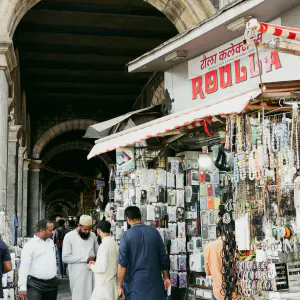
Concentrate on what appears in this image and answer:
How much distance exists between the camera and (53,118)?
58.5 ft

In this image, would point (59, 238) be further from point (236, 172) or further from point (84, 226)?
point (236, 172)

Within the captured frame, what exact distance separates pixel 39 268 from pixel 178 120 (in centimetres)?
205

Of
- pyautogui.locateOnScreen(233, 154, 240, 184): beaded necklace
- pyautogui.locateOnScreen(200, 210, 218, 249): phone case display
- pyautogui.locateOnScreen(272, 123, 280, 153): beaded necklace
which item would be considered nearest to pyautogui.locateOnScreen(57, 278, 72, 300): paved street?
pyautogui.locateOnScreen(200, 210, 218, 249): phone case display

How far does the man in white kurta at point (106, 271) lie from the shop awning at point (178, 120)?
3.51 ft

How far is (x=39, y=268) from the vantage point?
547cm

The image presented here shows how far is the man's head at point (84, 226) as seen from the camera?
6.50 m

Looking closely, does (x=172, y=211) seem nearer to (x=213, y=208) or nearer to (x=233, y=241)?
(x=213, y=208)

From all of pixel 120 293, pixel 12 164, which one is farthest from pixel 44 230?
pixel 12 164

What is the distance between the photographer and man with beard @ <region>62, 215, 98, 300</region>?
6.42 m

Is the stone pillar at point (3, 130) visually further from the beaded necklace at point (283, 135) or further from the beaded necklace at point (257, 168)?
the beaded necklace at point (283, 135)

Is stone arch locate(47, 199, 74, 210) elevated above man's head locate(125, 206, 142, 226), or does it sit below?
above

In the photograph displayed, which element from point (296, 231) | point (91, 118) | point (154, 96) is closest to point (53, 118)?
point (91, 118)

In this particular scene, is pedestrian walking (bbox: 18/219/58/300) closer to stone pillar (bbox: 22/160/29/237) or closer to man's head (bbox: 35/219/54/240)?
man's head (bbox: 35/219/54/240)

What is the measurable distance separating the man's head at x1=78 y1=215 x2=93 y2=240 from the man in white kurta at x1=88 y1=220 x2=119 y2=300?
38.5 inches
